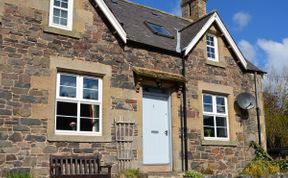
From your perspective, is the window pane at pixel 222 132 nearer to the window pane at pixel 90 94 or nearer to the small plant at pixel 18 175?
the window pane at pixel 90 94

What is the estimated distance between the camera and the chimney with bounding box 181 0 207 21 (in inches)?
709

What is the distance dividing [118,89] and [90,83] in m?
0.93

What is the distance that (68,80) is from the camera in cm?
1020

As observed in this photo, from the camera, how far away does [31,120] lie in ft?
30.3

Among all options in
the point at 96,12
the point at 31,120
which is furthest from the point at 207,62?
the point at 31,120

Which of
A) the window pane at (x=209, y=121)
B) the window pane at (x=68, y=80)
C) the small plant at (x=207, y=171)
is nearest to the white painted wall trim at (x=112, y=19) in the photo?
the window pane at (x=68, y=80)

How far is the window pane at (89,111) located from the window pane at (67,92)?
1.48 feet

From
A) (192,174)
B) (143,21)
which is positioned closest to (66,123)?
(192,174)

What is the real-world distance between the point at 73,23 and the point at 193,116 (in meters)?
5.35

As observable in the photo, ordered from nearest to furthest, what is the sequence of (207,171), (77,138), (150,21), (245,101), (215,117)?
(77,138)
(207,171)
(215,117)
(245,101)
(150,21)

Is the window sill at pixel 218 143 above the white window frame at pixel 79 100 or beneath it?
beneath

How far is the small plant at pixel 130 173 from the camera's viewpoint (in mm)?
9938

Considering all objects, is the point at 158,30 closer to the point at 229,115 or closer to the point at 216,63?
the point at 216,63

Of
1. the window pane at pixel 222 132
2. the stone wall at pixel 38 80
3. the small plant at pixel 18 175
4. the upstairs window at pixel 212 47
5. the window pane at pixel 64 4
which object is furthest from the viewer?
the upstairs window at pixel 212 47
